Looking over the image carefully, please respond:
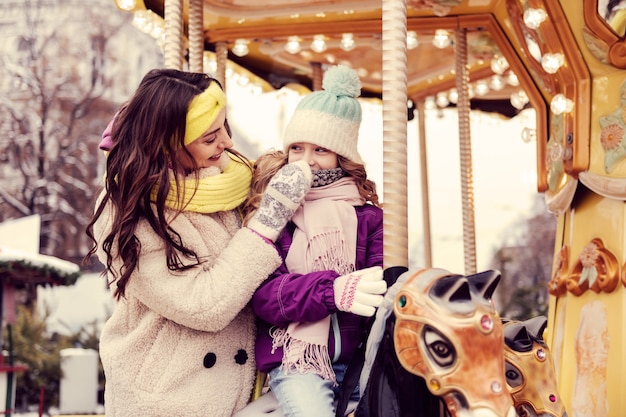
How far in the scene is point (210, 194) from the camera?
2357mm

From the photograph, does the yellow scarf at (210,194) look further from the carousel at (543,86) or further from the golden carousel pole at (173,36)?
the golden carousel pole at (173,36)

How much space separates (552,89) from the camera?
4.72 metres

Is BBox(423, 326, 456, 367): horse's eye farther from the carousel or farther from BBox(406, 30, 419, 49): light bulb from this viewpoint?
BBox(406, 30, 419, 49): light bulb

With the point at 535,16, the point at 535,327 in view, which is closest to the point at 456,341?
Result: the point at 535,327

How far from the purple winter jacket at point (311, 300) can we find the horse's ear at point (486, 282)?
1.60ft

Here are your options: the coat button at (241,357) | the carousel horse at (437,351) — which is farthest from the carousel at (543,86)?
the coat button at (241,357)

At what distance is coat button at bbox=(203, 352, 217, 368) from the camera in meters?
2.37

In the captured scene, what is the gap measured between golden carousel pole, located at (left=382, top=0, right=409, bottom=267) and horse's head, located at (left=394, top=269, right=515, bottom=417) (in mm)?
421

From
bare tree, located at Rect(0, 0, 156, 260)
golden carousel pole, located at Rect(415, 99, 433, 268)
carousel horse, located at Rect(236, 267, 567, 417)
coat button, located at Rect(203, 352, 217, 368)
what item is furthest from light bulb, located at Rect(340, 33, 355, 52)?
bare tree, located at Rect(0, 0, 156, 260)

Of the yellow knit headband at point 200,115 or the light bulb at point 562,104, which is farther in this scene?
the light bulb at point 562,104

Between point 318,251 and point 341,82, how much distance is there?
0.63 m

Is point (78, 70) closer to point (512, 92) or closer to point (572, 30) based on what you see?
point (512, 92)

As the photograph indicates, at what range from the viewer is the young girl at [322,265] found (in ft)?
7.02

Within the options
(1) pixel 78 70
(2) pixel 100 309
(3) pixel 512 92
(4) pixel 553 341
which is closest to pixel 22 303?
(2) pixel 100 309
